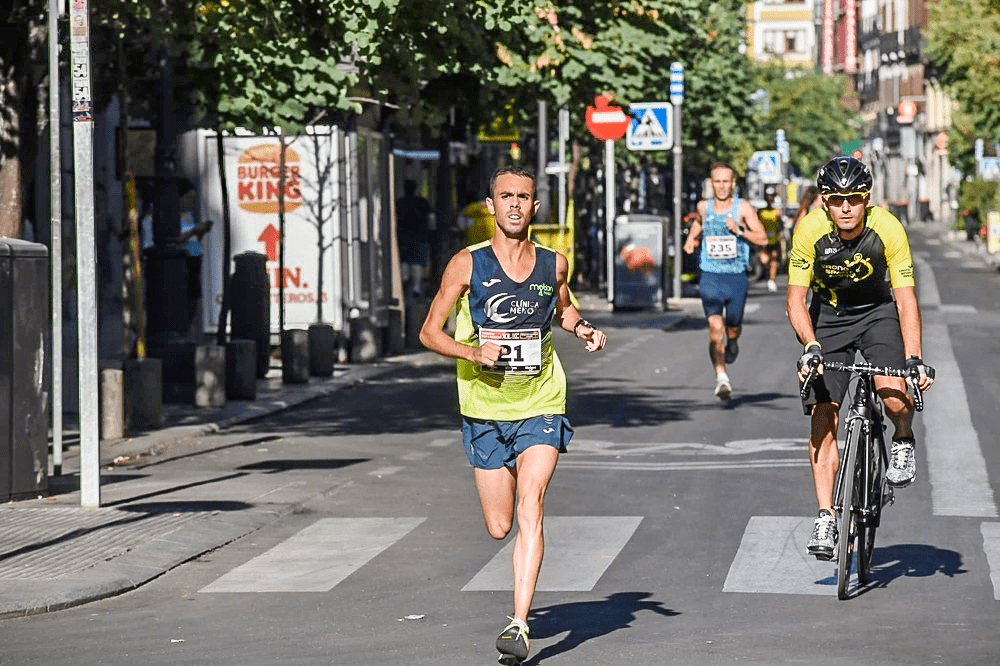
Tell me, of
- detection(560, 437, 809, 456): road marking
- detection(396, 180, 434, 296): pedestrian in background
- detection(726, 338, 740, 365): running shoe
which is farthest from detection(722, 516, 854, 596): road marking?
detection(396, 180, 434, 296): pedestrian in background

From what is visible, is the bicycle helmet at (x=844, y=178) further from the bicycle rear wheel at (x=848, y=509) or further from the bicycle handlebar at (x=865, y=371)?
the bicycle rear wheel at (x=848, y=509)

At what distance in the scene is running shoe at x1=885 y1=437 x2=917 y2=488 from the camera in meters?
9.46

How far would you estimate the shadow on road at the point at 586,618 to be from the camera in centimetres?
805

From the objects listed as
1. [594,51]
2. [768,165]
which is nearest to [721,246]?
[594,51]

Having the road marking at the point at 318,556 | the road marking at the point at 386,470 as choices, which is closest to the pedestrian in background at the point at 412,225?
the road marking at the point at 386,470

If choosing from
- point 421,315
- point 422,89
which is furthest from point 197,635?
point 421,315

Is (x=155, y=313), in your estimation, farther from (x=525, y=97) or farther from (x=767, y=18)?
(x=767, y=18)

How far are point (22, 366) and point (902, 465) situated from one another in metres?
4.98

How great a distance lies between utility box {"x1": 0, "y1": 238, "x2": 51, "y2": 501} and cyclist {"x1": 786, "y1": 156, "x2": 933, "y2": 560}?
4.58 metres

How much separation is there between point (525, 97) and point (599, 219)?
25395mm

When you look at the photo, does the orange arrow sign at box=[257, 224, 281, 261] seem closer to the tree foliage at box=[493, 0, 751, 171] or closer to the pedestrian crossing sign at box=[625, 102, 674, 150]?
the tree foliage at box=[493, 0, 751, 171]

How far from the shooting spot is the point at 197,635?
8359mm

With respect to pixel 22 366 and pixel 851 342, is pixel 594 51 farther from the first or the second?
pixel 851 342

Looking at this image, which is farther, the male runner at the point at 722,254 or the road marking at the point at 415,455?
the male runner at the point at 722,254
